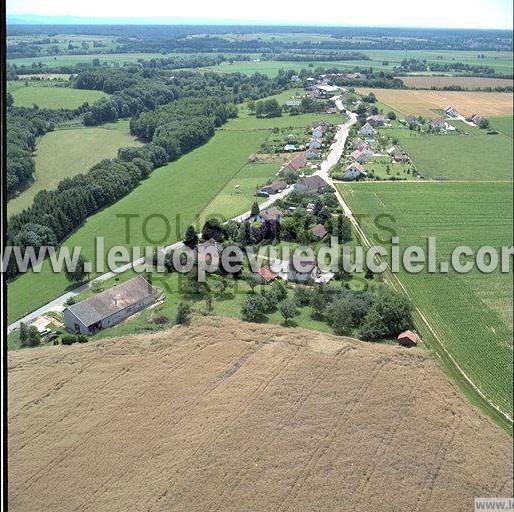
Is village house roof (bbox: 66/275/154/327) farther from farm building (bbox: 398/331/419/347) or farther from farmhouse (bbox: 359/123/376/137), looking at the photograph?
farmhouse (bbox: 359/123/376/137)

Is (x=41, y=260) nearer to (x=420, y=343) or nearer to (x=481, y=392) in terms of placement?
(x=420, y=343)

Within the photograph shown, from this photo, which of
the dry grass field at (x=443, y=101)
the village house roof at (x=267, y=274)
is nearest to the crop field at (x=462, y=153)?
the dry grass field at (x=443, y=101)

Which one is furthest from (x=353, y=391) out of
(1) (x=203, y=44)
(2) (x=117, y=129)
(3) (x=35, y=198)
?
(1) (x=203, y=44)

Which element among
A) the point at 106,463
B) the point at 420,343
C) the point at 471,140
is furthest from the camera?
the point at 471,140

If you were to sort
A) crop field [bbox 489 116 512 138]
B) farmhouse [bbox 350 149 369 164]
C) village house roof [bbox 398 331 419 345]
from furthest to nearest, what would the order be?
crop field [bbox 489 116 512 138] < farmhouse [bbox 350 149 369 164] < village house roof [bbox 398 331 419 345]

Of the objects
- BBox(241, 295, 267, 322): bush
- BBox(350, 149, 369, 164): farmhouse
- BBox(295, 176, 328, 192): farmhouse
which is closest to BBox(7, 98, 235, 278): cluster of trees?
BBox(241, 295, 267, 322): bush

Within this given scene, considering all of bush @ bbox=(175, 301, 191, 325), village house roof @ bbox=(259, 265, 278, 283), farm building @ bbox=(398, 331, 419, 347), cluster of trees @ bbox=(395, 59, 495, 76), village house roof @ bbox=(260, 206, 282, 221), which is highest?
cluster of trees @ bbox=(395, 59, 495, 76)

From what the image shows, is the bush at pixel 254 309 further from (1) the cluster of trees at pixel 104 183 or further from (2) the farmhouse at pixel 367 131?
(2) the farmhouse at pixel 367 131
